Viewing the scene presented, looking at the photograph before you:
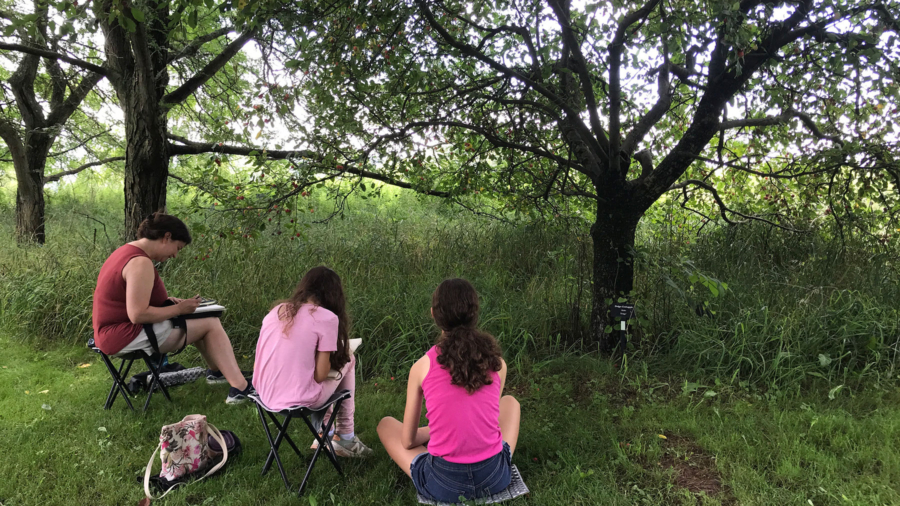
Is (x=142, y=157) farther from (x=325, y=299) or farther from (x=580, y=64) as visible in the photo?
(x=580, y=64)

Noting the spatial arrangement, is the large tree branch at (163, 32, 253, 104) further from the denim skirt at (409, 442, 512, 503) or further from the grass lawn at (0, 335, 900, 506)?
the denim skirt at (409, 442, 512, 503)

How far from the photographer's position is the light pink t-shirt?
8.56 feet

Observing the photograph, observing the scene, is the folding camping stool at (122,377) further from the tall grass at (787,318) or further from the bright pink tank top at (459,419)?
the tall grass at (787,318)

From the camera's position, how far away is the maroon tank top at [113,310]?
3316 mm

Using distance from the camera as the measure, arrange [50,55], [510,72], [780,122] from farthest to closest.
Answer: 1. [50,55]
2. [780,122]
3. [510,72]

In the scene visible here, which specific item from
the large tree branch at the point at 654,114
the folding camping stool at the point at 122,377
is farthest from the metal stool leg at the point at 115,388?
the large tree branch at the point at 654,114

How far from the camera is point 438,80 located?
4594 mm

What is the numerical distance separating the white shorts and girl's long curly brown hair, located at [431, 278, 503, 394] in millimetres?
2238

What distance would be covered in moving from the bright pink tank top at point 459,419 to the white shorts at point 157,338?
7.36ft

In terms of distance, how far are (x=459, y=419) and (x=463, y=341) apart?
1.17 feet

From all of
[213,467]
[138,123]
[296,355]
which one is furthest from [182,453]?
[138,123]

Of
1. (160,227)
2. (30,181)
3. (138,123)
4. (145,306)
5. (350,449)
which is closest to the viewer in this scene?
(350,449)

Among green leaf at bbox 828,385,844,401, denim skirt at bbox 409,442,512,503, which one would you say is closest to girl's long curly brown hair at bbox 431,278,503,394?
denim skirt at bbox 409,442,512,503

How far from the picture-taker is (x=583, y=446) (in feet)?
9.68
